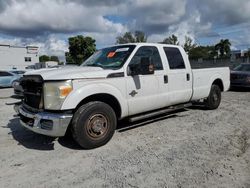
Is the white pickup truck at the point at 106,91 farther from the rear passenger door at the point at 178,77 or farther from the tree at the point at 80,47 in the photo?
the tree at the point at 80,47

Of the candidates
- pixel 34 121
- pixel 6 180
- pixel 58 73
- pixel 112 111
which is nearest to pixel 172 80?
pixel 112 111

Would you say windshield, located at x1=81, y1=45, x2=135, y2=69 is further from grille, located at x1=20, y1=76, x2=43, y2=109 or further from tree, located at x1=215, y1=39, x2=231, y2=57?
tree, located at x1=215, y1=39, x2=231, y2=57

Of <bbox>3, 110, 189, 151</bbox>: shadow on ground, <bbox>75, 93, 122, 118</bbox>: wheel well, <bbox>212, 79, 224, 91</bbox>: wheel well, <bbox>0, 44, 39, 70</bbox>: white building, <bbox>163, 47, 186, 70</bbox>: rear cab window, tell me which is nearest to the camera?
<bbox>75, 93, 122, 118</bbox>: wheel well

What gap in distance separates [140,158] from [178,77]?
2.79m

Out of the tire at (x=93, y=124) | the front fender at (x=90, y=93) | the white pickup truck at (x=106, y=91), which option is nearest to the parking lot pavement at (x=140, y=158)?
the tire at (x=93, y=124)

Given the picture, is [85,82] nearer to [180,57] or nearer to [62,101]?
Result: [62,101]

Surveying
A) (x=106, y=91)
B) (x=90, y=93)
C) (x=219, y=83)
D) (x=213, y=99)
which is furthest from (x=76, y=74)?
(x=219, y=83)

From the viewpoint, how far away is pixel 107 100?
16.6 ft

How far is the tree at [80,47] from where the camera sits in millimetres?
51125

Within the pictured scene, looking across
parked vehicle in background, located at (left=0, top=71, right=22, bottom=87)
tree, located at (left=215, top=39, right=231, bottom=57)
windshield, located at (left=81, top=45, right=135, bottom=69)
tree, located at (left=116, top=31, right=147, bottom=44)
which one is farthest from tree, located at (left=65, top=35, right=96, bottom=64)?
tree, located at (left=215, top=39, right=231, bottom=57)

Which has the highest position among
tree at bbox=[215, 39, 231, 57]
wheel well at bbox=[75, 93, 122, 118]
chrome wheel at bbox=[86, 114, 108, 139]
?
tree at bbox=[215, 39, 231, 57]

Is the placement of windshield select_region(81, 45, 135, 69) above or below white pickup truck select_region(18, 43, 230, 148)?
above

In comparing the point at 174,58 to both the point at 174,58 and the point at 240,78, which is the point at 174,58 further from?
the point at 240,78

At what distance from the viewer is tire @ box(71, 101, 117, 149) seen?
442 cm
